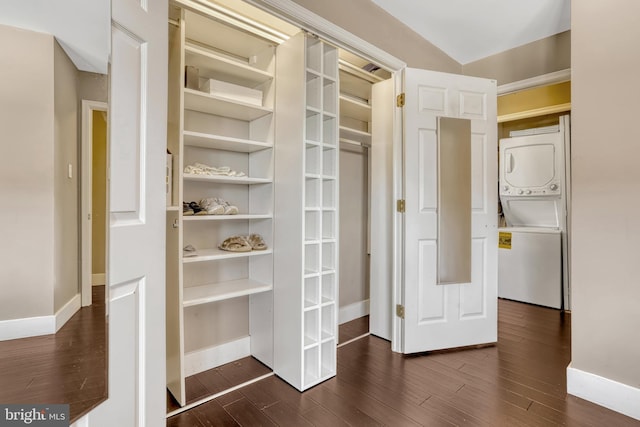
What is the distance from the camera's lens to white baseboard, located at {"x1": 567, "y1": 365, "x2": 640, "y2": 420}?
1.67 m

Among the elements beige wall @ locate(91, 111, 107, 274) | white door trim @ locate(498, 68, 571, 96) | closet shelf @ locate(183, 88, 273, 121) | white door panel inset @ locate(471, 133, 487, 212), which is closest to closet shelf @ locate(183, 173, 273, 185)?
closet shelf @ locate(183, 88, 273, 121)

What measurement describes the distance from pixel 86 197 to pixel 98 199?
3cm

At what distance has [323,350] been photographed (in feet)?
6.75

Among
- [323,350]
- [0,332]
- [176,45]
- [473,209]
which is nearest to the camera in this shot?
[0,332]

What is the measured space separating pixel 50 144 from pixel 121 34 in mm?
376

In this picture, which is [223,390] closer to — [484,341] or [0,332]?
[0,332]

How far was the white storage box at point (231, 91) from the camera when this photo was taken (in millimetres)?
1885

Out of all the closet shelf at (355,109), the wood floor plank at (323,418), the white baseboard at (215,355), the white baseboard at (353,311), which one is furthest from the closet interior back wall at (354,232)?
the wood floor plank at (323,418)

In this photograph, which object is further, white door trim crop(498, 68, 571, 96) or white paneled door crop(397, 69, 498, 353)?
white door trim crop(498, 68, 571, 96)

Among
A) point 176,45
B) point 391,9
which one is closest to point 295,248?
point 176,45

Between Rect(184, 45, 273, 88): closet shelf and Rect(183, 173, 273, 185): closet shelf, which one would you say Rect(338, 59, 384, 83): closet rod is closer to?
Rect(184, 45, 273, 88): closet shelf

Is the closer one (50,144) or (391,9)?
(50,144)

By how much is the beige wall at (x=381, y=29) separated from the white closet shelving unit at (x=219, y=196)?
45 cm

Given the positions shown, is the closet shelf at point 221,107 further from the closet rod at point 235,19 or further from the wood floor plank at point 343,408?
the wood floor plank at point 343,408
